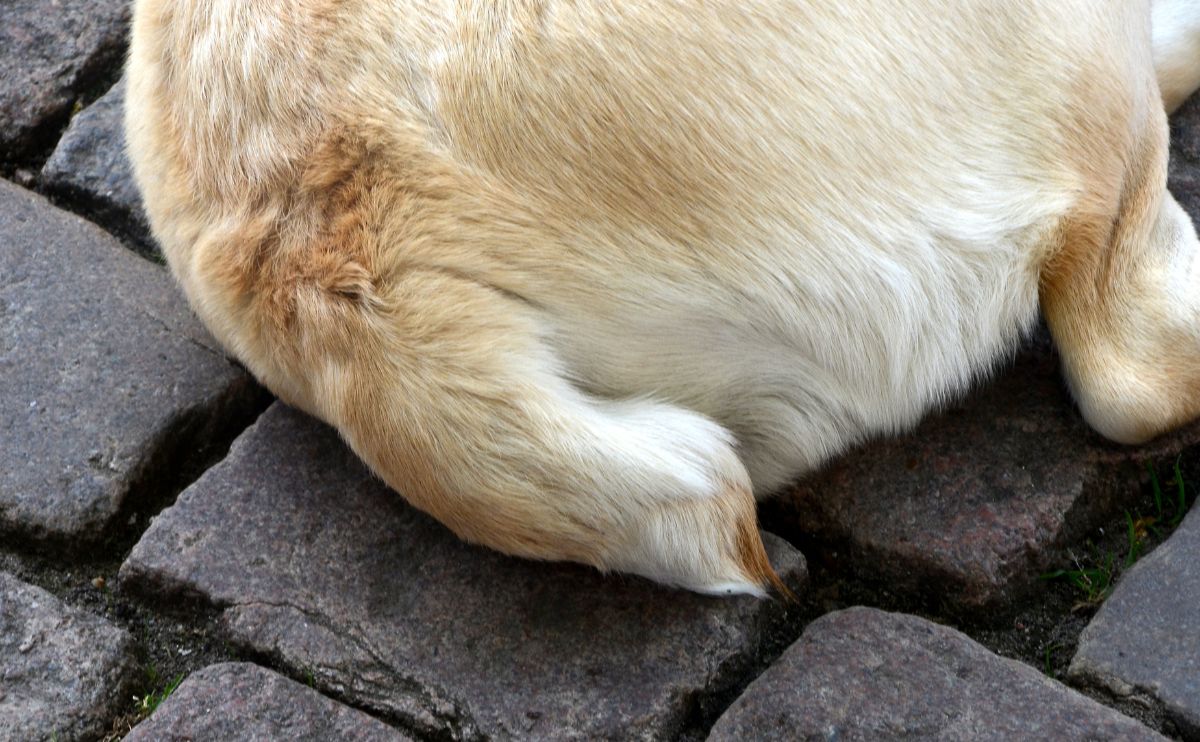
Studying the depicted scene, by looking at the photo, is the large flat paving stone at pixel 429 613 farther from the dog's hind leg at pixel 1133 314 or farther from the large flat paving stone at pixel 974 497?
the dog's hind leg at pixel 1133 314

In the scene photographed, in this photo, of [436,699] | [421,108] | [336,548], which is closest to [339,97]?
[421,108]

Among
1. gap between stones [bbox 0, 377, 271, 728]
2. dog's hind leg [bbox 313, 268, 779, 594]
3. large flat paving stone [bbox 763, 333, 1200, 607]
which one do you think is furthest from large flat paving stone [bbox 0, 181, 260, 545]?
large flat paving stone [bbox 763, 333, 1200, 607]

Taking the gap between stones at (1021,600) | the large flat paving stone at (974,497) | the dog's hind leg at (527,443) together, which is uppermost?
the dog's hind leg at (527,443)

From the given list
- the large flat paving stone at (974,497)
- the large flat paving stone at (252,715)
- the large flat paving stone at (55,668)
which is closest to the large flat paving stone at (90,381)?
the large flat paving stone at (55,668)

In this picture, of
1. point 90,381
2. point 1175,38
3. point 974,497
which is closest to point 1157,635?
point 974,497

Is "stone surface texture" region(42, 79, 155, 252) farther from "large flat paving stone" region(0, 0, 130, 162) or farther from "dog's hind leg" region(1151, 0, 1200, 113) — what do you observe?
"dog's hind leg" region(1151, 0, 1200, 113)

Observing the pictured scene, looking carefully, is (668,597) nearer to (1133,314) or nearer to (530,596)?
(530,596)

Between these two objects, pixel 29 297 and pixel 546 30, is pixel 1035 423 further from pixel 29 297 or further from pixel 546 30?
pixel 29 297
